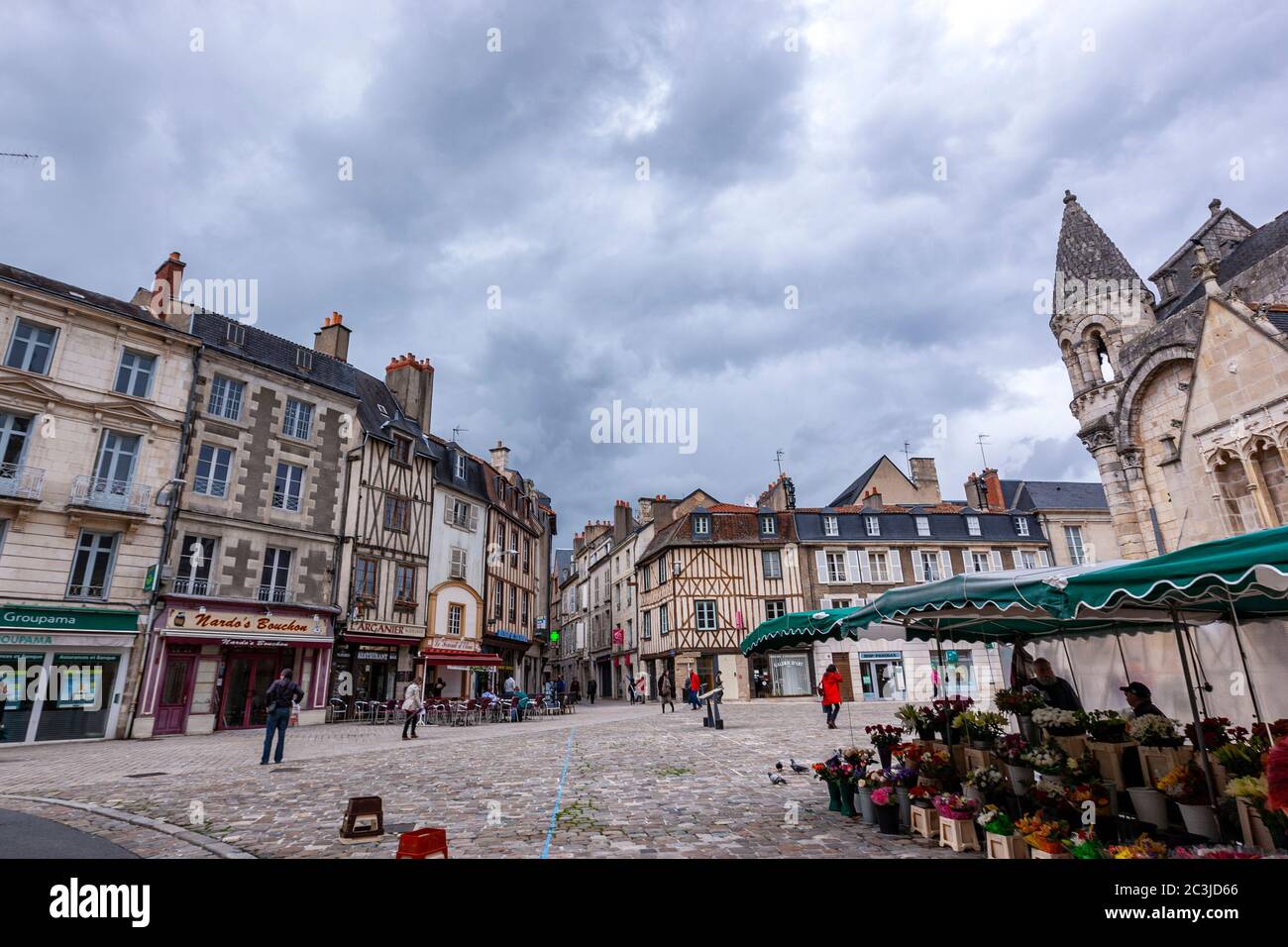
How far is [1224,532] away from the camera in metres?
11.9

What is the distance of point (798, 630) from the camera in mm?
7645

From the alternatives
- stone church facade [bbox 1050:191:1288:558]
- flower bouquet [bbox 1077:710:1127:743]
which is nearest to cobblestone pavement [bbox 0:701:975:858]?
flower bouquet [bbox 1077:710:1127:743]

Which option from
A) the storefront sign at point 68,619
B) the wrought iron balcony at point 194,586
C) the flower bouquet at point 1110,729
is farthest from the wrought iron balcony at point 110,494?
the flower bouquet at point 1110,729

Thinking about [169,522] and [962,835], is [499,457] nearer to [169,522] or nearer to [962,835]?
Result: [169,522]

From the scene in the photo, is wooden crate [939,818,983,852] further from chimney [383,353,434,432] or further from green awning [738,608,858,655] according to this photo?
chimney [383,353,434,432]

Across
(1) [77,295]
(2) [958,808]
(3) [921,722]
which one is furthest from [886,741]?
(1) [77,295]

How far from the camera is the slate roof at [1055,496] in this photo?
111ft

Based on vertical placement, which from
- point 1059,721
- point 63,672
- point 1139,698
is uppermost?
point 63,672

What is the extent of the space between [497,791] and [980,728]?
5.30 m

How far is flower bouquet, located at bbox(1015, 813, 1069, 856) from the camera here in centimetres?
389

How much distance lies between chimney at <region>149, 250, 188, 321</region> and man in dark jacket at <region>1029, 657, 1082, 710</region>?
889 inches

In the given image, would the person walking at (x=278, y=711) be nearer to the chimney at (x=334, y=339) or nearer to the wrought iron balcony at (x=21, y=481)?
the wrought iron balcony at (x=21, y=481)
